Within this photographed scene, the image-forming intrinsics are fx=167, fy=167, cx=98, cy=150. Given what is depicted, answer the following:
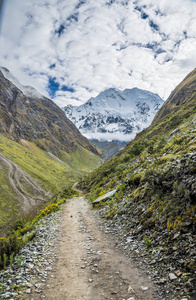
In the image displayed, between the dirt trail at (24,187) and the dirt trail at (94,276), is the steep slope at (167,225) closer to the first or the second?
the dirt trail at (94,276)

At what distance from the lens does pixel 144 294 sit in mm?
6402

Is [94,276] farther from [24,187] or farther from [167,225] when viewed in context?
[24,187]

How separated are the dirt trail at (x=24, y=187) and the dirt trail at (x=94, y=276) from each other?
66.4 meters

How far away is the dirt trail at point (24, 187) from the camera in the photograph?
76.6 metres

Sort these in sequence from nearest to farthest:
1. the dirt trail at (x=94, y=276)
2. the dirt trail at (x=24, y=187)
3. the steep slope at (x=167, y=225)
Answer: the steep slope at (x=167, y=225) < the dirt trail at (x=94, y=276) < the dirt trail at (x=24, y=187)

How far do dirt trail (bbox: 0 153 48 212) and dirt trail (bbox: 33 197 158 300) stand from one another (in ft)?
218

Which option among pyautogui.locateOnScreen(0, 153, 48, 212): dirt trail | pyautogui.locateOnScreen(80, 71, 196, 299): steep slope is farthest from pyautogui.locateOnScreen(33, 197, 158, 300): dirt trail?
pyautogui.locateOnScreen(0, 153, 48, 212): dirt trail

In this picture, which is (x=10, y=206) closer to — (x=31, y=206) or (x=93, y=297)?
(x=31, y=206)

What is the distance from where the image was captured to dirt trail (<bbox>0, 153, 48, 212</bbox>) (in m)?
76.6

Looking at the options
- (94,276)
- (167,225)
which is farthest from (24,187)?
(167,225)

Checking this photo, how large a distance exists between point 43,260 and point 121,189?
11909 mm

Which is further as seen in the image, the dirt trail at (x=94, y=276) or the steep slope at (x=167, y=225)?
the dirt trail at (x=94, y=276)

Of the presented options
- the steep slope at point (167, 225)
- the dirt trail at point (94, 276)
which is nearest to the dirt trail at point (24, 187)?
the dirt trail at point (94, 276)

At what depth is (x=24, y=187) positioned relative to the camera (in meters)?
86.9
